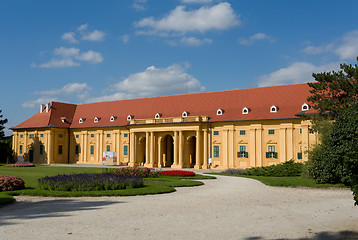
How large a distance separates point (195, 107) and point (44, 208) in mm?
49555

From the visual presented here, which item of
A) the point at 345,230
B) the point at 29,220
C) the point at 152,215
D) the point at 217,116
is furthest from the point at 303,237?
the point at 217,116

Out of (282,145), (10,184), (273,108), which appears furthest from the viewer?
(273,108)

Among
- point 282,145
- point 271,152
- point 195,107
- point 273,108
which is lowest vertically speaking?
point 271,152

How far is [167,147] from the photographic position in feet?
226

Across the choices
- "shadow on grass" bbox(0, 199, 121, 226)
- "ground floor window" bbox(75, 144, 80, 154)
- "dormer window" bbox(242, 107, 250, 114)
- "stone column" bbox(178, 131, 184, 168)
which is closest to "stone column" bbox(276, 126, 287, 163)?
"dormer window" bbox(242, 107, 250, 114)

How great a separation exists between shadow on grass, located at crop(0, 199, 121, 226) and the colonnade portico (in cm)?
4291

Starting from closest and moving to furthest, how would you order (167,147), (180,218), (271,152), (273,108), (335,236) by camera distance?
1. (335,236)
2. (180,218)
3. (271,152)
4. (273,108)
5. (167,147)

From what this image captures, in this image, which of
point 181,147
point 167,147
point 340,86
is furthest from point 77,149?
point 340,86

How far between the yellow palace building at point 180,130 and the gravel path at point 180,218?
1424 inches

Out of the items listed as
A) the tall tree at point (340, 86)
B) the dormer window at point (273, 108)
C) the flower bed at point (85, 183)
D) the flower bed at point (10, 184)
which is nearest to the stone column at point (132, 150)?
the dormer window at point (273, 108)

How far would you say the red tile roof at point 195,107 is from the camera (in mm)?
56062

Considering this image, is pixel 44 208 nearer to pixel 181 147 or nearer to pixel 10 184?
pixel 10 184

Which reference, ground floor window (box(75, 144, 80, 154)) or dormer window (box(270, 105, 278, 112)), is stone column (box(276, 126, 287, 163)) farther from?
ground floor window (box(75, 144, 80, 154))

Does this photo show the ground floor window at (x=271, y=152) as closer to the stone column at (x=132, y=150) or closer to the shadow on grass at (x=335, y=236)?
the stone column at (x=132, y=150)
